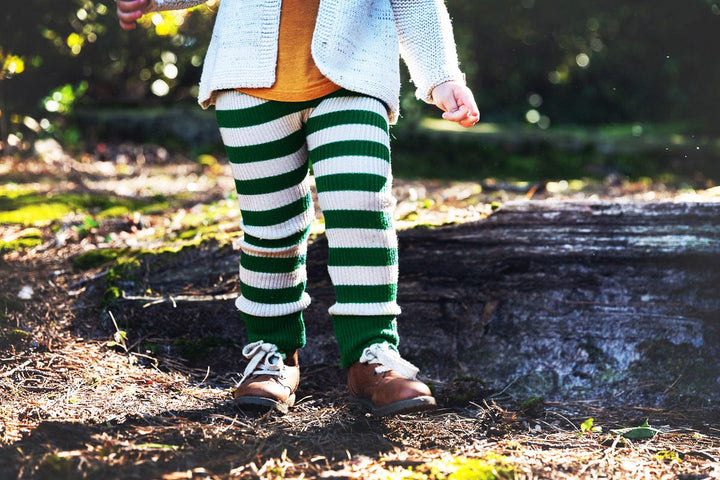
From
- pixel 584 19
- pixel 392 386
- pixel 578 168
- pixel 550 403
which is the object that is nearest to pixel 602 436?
pixel 550 403

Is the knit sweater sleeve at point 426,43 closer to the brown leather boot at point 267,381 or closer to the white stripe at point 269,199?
the white stripe at point 269,199

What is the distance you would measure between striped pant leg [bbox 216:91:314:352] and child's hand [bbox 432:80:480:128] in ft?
1.20

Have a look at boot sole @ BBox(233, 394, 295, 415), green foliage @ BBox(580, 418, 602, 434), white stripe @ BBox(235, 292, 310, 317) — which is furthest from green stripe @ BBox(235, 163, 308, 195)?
green foliage @ BBox(580, 418, 602, 434)

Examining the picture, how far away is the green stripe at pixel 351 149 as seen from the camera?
198 centimetres

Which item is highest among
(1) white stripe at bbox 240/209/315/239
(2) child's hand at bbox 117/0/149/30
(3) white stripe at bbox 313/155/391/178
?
(2) child's hand at bbox 117/0/149/30

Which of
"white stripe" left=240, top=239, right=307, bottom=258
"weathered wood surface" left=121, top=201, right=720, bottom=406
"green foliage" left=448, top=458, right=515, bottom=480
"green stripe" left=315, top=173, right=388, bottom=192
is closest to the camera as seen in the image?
"green foliage" left=448, top=458, right=515, bottom=480

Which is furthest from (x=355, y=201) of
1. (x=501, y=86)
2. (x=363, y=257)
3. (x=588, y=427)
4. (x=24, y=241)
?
(x=501, y=86)

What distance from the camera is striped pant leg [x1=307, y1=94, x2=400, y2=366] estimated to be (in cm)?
197

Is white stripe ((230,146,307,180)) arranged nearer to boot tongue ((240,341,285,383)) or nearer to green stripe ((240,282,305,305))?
green stripe ((240,282,305,305))

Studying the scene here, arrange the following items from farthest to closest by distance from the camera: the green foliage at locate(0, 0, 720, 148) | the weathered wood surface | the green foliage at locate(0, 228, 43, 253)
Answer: the green foliage at locate(0, 0, 720, 148), the green foliage at locate(0, 228, 43, 253), the weathered wood surface

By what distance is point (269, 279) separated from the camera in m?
2.22

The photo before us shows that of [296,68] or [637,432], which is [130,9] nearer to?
[296,68]

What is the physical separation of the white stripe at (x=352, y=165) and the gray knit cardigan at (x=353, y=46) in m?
0.18

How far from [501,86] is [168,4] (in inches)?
283
